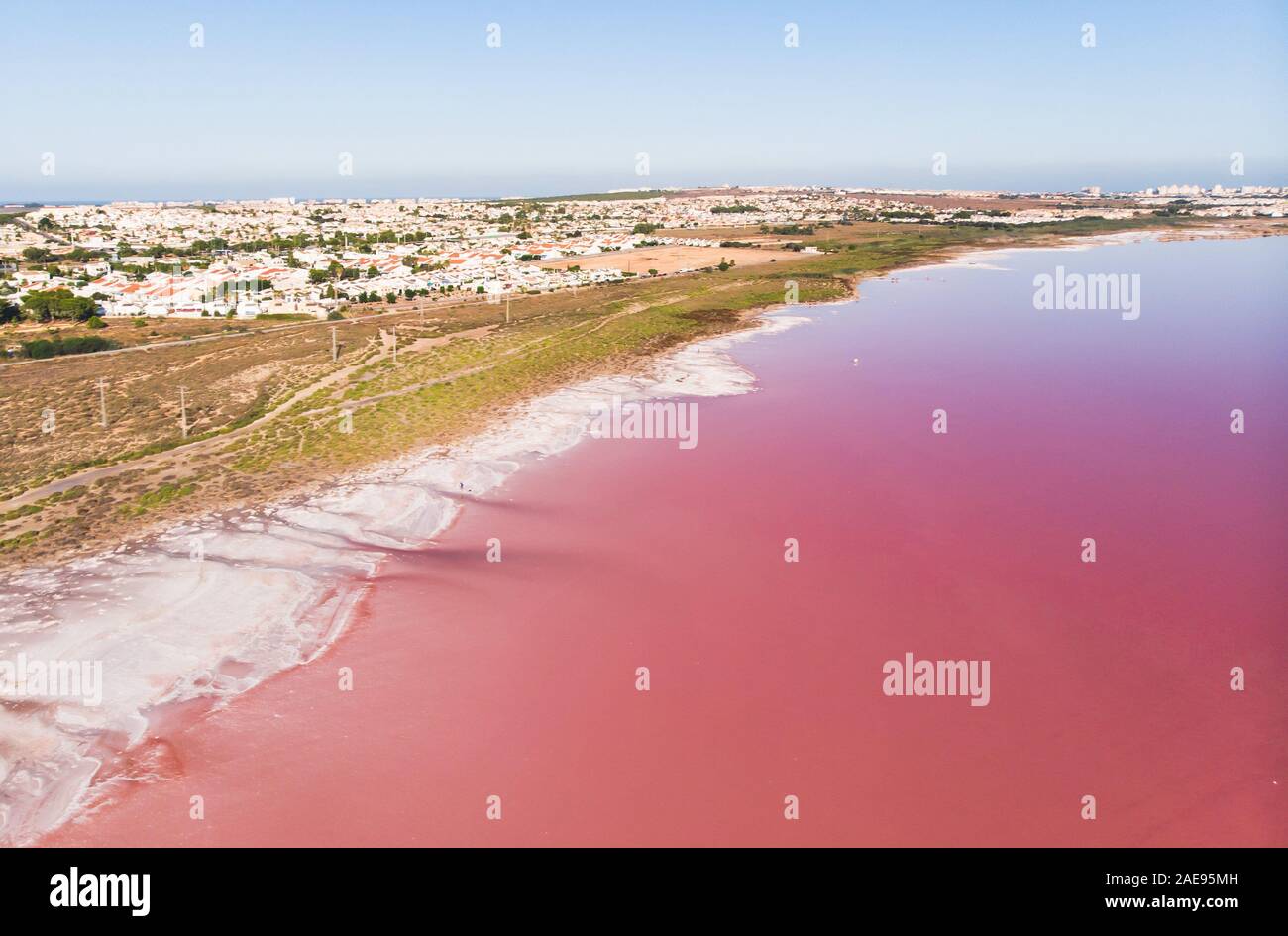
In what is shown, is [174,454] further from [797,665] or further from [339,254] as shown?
[339,254]

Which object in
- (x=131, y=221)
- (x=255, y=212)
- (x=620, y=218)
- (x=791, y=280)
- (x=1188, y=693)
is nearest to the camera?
(x=1188, y=693)

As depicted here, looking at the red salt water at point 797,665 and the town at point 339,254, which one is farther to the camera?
the town at point 339,254

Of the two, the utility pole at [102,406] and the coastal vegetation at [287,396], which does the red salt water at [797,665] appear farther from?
the utility pole at [102,406]

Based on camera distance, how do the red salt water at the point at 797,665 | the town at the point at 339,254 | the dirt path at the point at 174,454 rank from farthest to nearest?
the town at the point at 339,254, the dirt path at the point at 174,454, the red salt water at the point at 797,665

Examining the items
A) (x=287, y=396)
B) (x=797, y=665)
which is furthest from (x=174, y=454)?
(x=797, y=665)

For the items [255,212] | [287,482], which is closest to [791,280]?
[287,482]

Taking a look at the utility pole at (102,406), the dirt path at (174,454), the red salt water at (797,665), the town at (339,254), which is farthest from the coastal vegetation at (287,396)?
the town at (339,254)

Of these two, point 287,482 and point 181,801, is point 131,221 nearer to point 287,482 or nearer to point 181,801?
point 287,482

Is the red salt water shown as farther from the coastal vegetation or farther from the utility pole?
the utility pole
